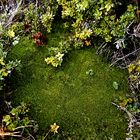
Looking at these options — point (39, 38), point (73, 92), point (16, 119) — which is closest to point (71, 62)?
point (73, 92)

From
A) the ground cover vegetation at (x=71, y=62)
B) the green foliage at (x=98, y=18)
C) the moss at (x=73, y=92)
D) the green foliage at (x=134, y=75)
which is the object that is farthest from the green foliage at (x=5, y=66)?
the green foliage at (x=134, y=75)

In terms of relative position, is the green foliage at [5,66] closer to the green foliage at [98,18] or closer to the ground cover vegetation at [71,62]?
the ground cover vegetation at [71,62]

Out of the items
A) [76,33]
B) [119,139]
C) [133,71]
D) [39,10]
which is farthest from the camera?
[39,10]

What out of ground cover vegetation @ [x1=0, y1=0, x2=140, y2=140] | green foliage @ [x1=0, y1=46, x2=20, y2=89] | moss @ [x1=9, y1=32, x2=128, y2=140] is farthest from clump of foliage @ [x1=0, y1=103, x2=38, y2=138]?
green foliage @ [x1=0, y1=46, x2=20, y2=89]

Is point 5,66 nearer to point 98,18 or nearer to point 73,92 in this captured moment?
point 73,92

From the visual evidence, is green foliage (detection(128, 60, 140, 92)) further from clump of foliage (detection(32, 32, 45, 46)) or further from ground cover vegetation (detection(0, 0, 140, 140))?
clump of foliage (detection(32, 32, 45, 46))

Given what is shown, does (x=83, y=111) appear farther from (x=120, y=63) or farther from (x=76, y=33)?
(x=76, y=33)

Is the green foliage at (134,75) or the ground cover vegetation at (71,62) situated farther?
the green foliage at (134,75)

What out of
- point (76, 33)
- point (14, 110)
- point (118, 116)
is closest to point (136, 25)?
point (76, 33)
